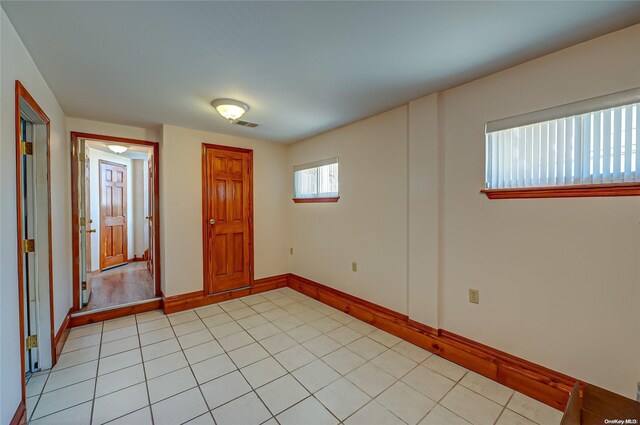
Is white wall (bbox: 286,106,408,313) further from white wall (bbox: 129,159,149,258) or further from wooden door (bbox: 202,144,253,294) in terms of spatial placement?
white wall (bbox: 129,159,149,258)

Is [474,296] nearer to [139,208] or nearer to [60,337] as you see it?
[60,337]

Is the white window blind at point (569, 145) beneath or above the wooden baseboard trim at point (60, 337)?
above

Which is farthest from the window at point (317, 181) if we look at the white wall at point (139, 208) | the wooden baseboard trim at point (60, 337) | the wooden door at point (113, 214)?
the white wall at point (139, 208)

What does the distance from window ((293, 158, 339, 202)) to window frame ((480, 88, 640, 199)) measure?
1874 millimetres

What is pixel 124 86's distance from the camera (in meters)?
2.23

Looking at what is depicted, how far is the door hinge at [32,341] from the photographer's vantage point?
2.01m

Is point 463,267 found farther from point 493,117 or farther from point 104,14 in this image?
point 104,14

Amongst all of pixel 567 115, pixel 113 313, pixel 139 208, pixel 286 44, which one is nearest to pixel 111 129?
pixel 113 313

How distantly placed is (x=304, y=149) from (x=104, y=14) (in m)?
2.85

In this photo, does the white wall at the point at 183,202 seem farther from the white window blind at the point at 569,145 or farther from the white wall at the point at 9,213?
the white window blind at the point at 569,145

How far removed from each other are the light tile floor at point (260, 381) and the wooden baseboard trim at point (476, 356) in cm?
7

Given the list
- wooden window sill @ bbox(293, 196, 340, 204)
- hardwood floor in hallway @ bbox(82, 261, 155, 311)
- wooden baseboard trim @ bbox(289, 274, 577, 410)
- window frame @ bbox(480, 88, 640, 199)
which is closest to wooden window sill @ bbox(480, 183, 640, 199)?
window frame @ bbox(480, 88, 640, 199)

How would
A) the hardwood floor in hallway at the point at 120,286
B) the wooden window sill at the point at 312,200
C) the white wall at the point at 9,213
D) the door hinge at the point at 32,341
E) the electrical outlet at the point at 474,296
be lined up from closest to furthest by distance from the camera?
the white wall at the point at 9,213, the door hinge at the point at 32,341, the electrical outlet at the point at 474,296, the hardwood floor in hallway at the point at 120,286, the wooden window sill at the point at 312,200

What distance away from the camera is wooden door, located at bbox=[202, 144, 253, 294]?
11.9ft
